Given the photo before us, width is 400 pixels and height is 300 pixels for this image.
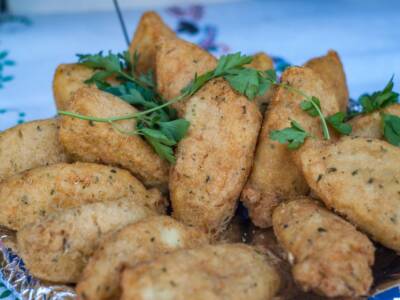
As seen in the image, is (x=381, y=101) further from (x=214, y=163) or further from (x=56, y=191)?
(x=56, y=191)

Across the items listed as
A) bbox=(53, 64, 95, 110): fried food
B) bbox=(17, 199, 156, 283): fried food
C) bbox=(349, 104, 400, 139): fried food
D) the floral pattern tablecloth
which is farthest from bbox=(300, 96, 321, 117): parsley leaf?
the floral pattern tablecloth

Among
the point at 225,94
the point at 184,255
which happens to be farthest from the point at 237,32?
the point at 184,255

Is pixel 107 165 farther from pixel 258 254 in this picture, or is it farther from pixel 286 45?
pixel 286 45

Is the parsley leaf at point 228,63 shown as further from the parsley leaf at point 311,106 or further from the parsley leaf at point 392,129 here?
the parsley leaf at point 392,129

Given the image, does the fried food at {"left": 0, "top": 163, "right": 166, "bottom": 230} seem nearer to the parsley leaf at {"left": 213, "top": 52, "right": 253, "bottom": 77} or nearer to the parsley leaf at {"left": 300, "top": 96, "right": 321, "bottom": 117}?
the parsley leaf at {"left": 213, "top": 52, "right": 253, "bottom": 77}

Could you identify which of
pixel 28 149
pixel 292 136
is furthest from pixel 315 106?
pixel 28 149
